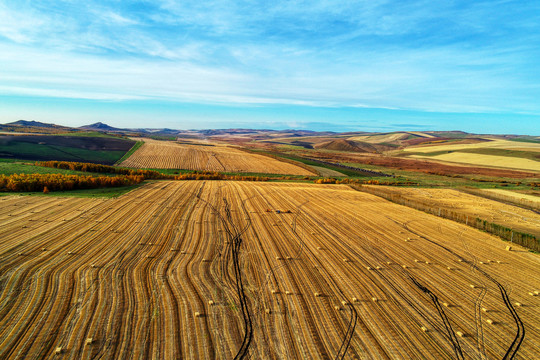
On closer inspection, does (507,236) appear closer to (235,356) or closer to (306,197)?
(306,197)

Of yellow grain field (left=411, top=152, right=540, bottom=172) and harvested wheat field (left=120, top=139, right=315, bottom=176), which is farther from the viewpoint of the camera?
yellow grain field (left=411, top=152, right=540, bottom=172)

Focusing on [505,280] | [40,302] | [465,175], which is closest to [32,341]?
[40,302]

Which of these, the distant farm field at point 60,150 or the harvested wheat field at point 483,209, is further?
the distant farm field at point 60,150

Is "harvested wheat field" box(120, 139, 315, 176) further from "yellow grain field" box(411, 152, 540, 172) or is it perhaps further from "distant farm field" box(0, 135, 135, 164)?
"yellow grain field" box(411, 152, 540, 172)

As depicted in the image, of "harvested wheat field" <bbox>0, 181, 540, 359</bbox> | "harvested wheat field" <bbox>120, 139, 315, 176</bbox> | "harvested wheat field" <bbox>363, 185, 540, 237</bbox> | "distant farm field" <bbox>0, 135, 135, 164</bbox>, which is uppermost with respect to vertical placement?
"distant farm field" <bbox>0, 135, 135, 164</bbox>

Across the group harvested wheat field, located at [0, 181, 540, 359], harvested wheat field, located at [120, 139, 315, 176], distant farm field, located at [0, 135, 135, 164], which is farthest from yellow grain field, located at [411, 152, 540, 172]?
distant farm field, located at [0, 135, 135, 164]

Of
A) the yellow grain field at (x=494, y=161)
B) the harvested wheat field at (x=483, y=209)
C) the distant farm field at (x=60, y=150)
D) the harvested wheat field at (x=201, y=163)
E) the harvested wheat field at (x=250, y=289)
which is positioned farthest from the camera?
the yellow grain field at (x=494, y=161)

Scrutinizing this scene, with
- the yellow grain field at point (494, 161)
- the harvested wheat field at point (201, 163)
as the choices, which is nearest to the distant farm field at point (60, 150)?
the harvested wheat field at point (201, 163)

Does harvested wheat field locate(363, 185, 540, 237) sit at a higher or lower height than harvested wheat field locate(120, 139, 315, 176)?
lower

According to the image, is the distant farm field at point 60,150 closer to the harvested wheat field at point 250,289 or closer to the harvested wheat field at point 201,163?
the harvested wheat field at point 201,163
